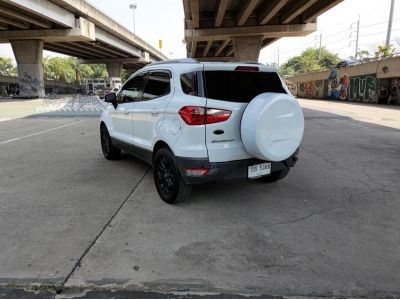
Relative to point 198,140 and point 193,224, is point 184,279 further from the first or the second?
point 198,140

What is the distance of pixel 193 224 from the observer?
4.08 metres

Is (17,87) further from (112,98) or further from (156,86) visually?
(156,86)

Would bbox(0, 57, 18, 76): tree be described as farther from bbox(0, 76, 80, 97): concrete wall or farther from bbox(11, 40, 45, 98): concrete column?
bbox(11, 40, 45, 98): concrete column

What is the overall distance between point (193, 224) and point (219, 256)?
793 millimetres

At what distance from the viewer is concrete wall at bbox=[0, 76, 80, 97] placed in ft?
196

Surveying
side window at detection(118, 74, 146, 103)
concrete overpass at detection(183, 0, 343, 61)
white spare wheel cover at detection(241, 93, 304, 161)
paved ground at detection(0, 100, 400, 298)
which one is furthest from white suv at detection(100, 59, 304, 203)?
concrete overpass at detection(183, 0, 343, 61)

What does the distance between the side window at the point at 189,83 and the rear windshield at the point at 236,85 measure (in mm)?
134

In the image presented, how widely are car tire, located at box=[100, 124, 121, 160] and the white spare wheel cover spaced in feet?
12.1

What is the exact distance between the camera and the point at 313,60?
9538 centimetres

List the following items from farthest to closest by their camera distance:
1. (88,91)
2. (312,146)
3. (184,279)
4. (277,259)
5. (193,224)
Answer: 1. (88,91)
2. (312,146)
3. (193,224)
4. (277,259)
5. (184,279)

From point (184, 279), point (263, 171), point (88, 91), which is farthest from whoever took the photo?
point (88, 91)

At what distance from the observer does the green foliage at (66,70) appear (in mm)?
95956

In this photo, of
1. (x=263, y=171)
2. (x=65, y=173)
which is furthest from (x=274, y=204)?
(x=65, y=173)

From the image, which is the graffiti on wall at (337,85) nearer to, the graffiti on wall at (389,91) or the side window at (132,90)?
the graffiti on wall at (389,91)
